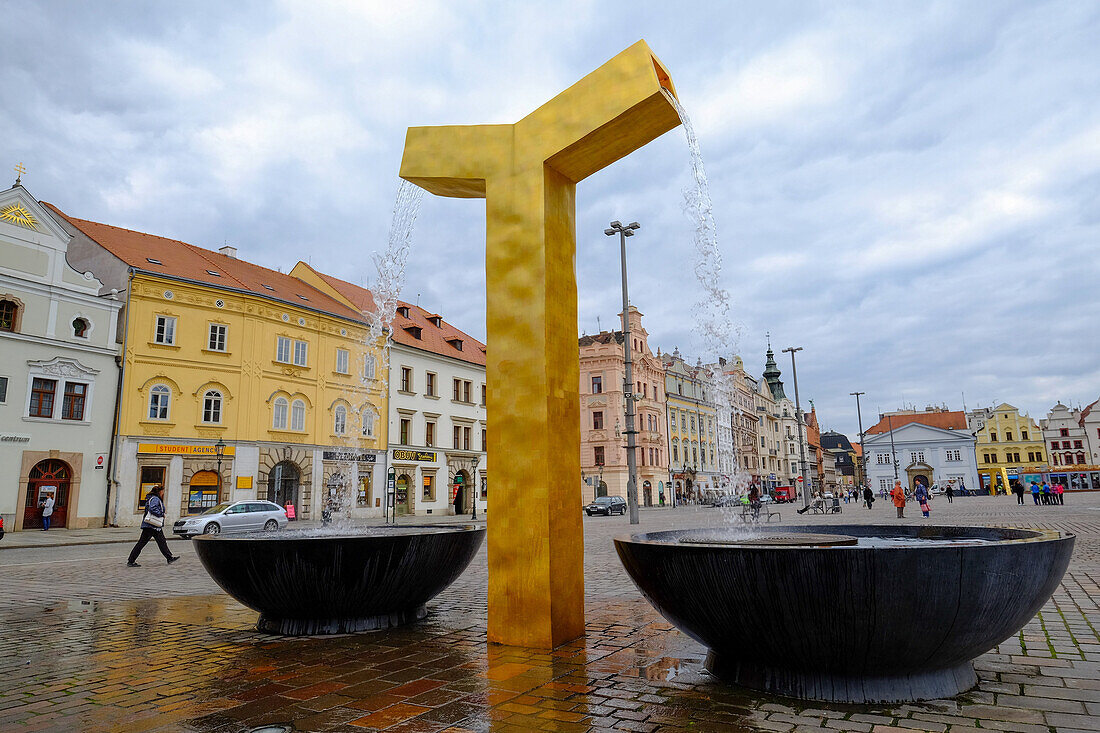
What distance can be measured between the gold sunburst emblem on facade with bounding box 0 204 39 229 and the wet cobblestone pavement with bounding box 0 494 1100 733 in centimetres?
2438

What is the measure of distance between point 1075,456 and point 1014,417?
7.85m

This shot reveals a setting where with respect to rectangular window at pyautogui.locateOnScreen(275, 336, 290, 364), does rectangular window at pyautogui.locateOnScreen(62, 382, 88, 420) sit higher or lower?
lower

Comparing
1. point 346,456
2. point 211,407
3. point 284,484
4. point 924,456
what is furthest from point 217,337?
point 924,456

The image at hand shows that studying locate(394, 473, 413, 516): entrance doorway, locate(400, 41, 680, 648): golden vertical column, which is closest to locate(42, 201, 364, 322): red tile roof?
locate(394, 473, 413, 516): entrance doorway

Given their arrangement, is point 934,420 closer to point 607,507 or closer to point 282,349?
point 607,507

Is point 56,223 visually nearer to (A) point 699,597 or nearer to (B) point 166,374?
(B) point 166,374

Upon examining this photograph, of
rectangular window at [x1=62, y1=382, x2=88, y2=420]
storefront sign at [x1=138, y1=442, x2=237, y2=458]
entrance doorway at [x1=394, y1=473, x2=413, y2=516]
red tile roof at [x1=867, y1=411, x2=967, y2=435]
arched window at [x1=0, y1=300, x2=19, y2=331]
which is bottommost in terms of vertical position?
entrance doorway at [x1=394, y1=473, x2=413, y2=516]

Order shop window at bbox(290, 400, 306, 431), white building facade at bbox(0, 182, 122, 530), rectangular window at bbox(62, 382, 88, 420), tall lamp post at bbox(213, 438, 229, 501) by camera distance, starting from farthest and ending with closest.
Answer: shop window at bbox(290, 400, 306, 431)
tall lamp post at bbox(213, 438, 229, 501)
rectangular window at bbox(62, 382, 88, 420)
white building facade at bbox(0, 182, 122, 530)

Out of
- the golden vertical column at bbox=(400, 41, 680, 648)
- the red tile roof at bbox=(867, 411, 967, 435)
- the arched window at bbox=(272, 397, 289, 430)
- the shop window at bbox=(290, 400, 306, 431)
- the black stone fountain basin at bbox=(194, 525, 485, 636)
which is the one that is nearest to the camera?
the golden vertical column at bbox=(400, 41, 680, 648)

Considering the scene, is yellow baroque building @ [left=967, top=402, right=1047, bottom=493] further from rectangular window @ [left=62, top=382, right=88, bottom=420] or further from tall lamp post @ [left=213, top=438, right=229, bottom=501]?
rectangular window @ [left=62, top=382, right=88, bottom=420]

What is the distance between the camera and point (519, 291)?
5.68 metres

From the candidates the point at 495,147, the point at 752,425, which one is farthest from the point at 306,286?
the point at 752,425

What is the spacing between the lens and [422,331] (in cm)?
4184

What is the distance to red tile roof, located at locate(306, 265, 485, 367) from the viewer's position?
3928cm
